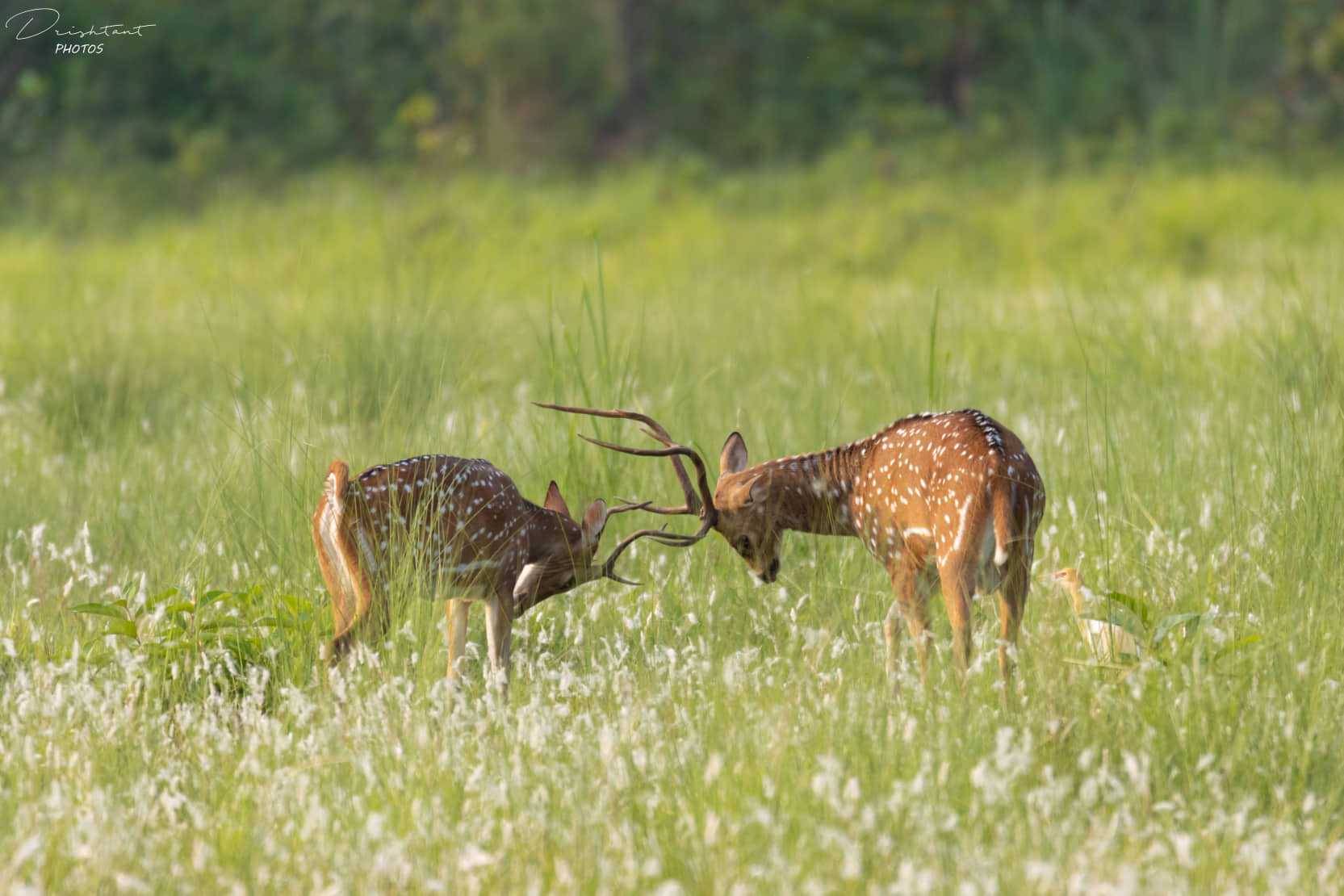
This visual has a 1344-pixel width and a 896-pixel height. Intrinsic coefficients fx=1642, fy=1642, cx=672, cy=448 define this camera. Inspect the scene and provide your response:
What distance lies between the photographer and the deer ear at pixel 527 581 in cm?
504

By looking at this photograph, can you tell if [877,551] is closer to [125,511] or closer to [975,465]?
[975,465]

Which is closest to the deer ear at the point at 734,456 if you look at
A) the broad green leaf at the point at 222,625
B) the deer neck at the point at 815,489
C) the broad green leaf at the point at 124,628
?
the deer neck at the point at 815,489

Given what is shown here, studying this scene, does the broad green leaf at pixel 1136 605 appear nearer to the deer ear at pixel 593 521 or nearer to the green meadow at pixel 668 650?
the green meadow at pixel 668 650

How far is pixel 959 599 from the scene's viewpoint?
4.51 meters

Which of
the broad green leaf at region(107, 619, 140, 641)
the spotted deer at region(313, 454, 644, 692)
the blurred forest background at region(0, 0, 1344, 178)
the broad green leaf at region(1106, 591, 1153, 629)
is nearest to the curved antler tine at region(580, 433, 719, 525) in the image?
the spotted deer at region(313, 454, 644, 692)

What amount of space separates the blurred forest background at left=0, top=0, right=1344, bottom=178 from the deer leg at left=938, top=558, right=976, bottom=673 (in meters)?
16.9

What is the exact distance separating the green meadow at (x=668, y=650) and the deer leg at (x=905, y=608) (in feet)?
0.27

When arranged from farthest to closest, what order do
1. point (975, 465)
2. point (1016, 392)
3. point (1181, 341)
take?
1. point (1181, 341)
2. point (1016, 392)
3. point (975, 465)

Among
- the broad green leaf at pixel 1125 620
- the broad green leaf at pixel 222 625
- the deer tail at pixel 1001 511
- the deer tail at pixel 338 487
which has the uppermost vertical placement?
the deer tail at pixel 338 487

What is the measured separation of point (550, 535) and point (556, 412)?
145 cm

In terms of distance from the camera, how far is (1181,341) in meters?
9.98

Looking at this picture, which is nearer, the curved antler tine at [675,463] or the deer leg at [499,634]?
the deer leg at [499,634]

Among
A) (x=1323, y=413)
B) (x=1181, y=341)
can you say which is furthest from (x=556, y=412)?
(x=1181, y=341)

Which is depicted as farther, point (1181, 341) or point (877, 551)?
point (1181, 341)
